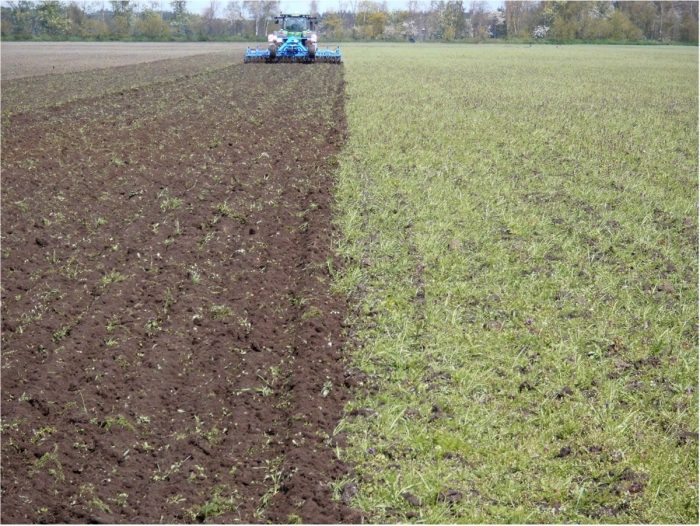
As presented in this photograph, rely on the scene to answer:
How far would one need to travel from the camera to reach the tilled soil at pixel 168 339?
4.55m

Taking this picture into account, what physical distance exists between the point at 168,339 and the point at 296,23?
31.2 m

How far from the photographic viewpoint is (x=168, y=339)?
6.29 metres

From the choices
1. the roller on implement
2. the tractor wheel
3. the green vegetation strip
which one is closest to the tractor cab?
the roller on implement

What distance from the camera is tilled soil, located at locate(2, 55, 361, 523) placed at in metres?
4.55

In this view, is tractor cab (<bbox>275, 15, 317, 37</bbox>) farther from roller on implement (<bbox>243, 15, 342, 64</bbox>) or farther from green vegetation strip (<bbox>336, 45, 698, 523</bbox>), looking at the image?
green vegetation strip (<bbox>336, 45, 698, 523</bbox>)

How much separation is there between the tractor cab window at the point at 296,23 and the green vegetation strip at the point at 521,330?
71.7 ft

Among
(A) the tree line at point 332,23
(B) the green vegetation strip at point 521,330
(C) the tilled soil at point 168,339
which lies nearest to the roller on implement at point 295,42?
(B) the green vegetation strip at point 521,330

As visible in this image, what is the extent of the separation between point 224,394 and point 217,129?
11.0 m

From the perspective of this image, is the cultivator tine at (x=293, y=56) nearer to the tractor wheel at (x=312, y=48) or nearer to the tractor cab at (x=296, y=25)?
the tractor wheel at (x=312, y=48)

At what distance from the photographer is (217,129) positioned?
1584 cm

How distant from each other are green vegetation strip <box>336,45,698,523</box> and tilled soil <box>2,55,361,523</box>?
0.39 metres

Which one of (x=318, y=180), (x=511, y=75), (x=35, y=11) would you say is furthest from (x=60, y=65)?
(x=35, y=11)

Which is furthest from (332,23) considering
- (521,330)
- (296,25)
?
(521,330)

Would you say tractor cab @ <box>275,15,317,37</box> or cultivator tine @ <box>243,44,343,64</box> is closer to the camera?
tractor cab @ <box>275,15,317,37</box>
